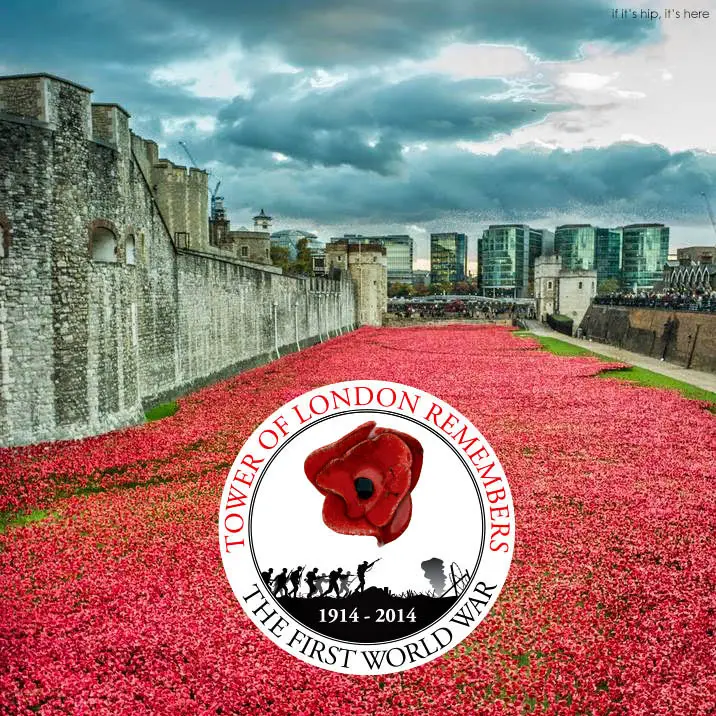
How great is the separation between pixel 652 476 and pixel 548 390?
41.7ft

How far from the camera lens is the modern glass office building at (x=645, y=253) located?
190 metres

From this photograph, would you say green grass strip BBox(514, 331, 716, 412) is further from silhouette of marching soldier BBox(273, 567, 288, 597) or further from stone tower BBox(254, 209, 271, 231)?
stone tower BBox(254, 209, 271, 231)

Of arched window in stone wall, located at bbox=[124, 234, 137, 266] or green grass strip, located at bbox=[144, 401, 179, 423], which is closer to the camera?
arched window in stone wall, located at bbox=[124, 234, 137, 266]

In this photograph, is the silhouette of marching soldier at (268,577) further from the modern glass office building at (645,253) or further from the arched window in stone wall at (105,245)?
the modern glass office building at (645,253)

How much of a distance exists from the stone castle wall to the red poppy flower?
35351 millimetres

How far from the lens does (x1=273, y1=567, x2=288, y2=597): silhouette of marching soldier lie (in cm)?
582

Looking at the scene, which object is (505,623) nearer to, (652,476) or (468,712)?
(468,712)

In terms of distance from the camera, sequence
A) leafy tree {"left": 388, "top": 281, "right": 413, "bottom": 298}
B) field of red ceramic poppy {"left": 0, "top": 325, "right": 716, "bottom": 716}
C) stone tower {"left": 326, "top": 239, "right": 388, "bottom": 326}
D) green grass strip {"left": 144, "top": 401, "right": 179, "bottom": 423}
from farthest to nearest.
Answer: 1. leafy tree {"left": 388, "top": 281, "right": 413, "bottom": 298}
2. stone tower {"left": 326, "top": 239, "right": 388, "bottom": 326}
3. green grass strip {"left": 144, "top": 401, "right": 179, "bottom": 423}
4. field of red ceramic poppy {"left": 0, "top": 325, "right": 716, "bottom": 716}

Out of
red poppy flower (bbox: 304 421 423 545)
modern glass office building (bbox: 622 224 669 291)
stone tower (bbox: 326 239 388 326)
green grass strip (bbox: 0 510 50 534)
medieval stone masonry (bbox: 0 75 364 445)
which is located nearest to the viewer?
red poppy flower (bbox: 304 421 423 545)

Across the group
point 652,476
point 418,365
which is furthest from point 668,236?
point 652,476

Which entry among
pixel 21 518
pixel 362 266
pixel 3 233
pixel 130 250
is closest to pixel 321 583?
pixel 21 518

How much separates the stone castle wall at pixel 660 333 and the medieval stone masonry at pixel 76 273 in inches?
1109

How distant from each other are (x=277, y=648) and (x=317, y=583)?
7.31 feet

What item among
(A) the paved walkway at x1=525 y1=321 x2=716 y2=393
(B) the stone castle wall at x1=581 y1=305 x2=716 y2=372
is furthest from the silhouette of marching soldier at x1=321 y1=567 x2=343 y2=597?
(B) the stone castle wall at x1=581 y1=305 x2=716 y2=372
